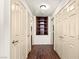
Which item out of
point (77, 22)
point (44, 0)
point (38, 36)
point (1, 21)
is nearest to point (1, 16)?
point (1, 21)

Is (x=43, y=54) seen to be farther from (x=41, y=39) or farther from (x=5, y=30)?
(x=5, y=30)

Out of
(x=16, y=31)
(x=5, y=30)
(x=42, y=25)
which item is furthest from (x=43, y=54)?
(x=42, y=25)

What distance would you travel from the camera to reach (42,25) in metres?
10.6

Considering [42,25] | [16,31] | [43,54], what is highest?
[42,25]

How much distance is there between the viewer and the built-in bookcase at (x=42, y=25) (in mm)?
10500

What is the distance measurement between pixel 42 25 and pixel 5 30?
341 inches

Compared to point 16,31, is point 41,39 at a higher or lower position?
lower

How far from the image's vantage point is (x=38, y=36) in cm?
1025

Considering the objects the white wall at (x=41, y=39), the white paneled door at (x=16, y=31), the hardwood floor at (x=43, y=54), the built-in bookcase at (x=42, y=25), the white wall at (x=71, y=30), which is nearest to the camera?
the white paneled door at (x=16, y=31)

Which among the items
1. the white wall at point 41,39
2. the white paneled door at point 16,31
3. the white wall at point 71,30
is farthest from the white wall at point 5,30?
the white wall at point 41,39

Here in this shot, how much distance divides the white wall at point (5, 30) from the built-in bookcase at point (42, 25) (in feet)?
27.9

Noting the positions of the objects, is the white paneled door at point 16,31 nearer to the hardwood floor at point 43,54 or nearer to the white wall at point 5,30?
the white wall at point 5,30

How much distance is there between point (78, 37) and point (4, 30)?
1580 millimetres

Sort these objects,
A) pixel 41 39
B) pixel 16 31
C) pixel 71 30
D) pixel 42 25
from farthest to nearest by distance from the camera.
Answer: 1. pixel 42 25
2. pixel 41 39
3. pixel 71 30
4. pixel 16 31
